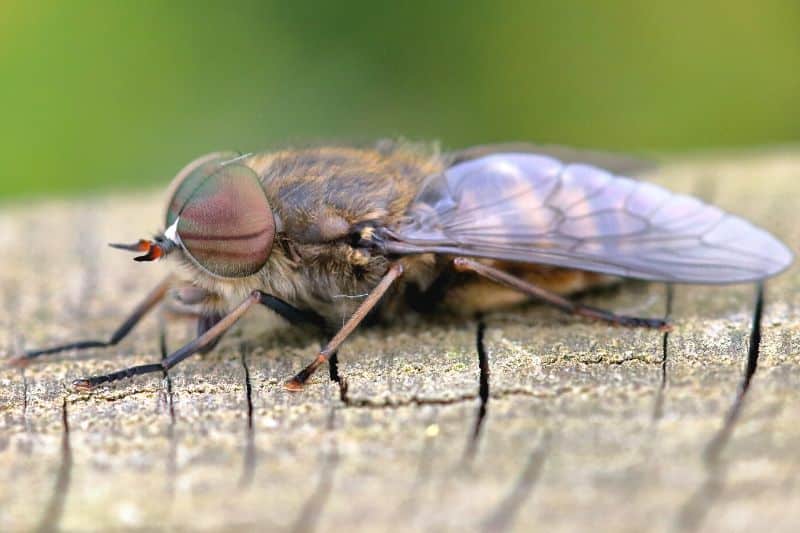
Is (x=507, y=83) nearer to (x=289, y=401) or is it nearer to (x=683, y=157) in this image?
(x=683, y=157)

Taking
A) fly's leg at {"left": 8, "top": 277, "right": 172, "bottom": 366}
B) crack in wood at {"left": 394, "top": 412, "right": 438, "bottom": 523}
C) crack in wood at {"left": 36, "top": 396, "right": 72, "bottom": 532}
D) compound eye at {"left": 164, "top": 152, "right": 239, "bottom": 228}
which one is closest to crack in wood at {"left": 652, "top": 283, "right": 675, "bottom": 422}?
crack in wood at {"left": 394, "top": 412, "right": 438, "bottom": 523}

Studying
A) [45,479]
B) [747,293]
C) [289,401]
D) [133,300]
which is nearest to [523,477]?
[289,401]

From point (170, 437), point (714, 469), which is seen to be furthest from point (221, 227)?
point (714, 469)

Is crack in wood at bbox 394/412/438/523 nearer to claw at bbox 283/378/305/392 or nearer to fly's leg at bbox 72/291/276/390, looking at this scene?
claw at bbox 283/378/305/392

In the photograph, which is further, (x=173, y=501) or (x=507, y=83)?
(x=507, y=83)

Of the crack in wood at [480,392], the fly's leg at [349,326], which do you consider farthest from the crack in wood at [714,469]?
the fly's leg at [349,326]

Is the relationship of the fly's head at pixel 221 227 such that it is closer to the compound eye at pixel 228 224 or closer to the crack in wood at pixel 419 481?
the compound eye at pixel 228 224
